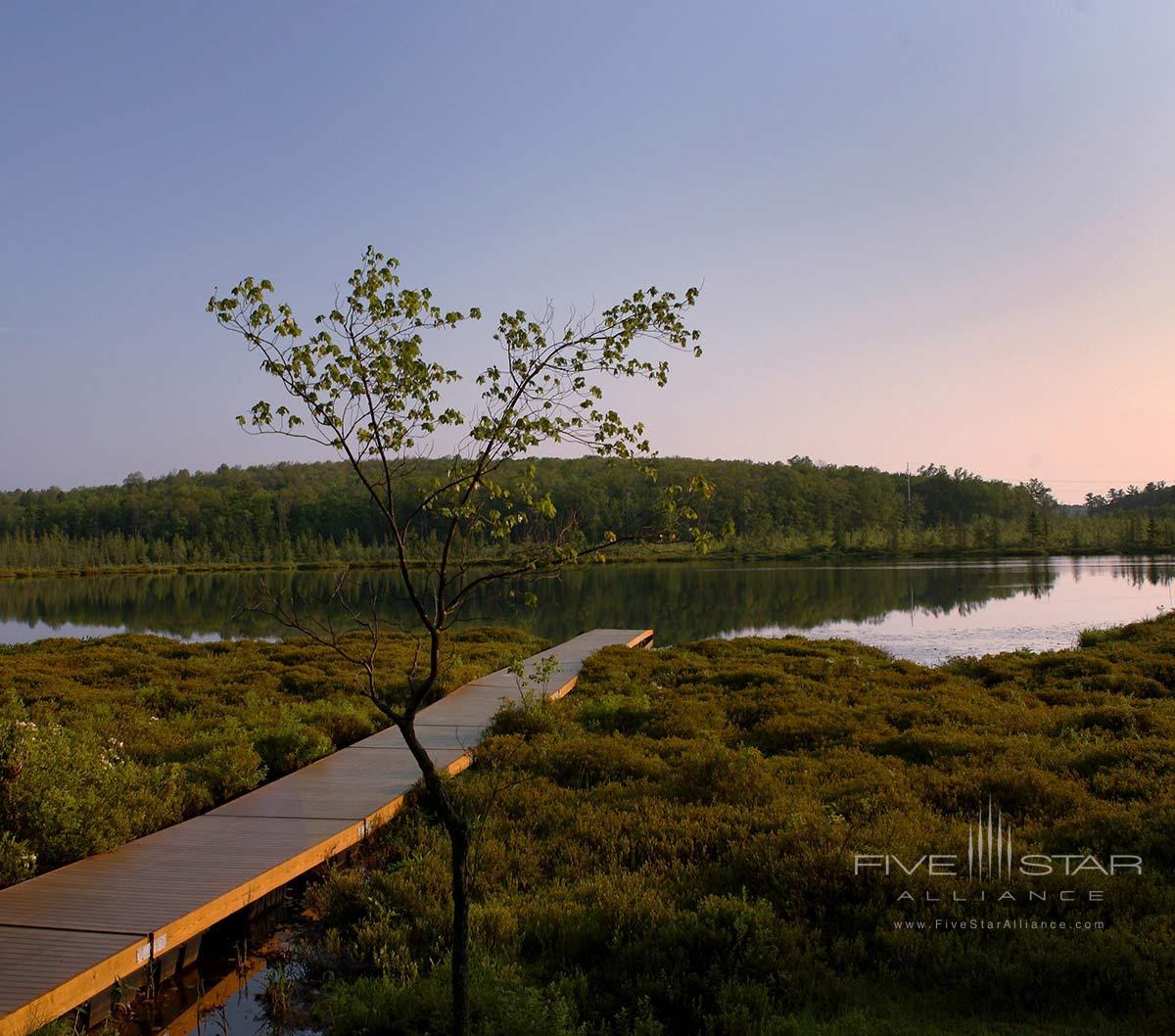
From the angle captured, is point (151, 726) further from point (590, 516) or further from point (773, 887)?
point (590, 516)

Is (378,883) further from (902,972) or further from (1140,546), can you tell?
(1140,546)

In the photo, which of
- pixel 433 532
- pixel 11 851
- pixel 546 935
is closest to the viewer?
pixel 433 532

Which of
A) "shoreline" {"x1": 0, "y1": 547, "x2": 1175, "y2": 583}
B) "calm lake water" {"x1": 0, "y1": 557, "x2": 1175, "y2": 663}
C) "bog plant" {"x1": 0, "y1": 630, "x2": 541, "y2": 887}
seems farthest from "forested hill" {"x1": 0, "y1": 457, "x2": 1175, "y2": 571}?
"bog plant" {"x1": 0, "y1": 630, "x2": 541, "y2": 887}

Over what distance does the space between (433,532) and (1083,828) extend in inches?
176

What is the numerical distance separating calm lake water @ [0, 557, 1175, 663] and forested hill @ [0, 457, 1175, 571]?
1513 centimetres

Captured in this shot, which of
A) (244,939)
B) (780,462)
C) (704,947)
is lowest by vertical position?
(244,939)

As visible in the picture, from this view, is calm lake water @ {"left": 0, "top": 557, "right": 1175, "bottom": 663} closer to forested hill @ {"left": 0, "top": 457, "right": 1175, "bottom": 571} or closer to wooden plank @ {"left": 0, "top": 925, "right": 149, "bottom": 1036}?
wooden plank @ {"left": 0, "top": 925, "right": 149, "bottom": 1036}

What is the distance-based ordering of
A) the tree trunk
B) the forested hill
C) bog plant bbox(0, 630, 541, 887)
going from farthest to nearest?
the forested hill
bog plant bbox(0, 630, 541, 887)
the tree trunk

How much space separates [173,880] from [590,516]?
63.7 meters

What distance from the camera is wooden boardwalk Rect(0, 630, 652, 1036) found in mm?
4055

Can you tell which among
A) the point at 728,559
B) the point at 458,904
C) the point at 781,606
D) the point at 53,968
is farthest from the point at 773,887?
the point at 728,559

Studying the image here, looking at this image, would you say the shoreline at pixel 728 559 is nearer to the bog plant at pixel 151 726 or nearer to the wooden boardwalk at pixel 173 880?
the bog plant at pixel 151 726

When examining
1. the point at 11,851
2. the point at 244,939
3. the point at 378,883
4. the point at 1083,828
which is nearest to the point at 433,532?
the point at 378,883

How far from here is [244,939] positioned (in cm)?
527
